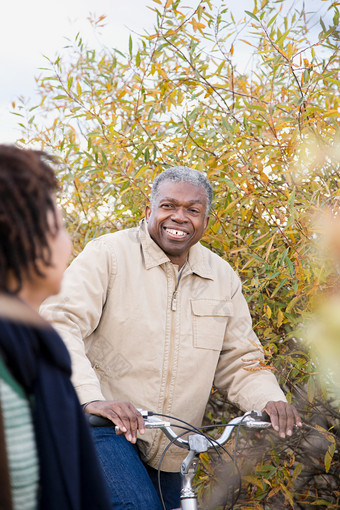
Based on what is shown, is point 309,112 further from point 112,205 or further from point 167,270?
point 112,205

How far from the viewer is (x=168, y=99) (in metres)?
3.29

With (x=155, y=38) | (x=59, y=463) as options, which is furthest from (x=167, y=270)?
(x=59, y=463)

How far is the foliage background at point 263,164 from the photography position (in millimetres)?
2660

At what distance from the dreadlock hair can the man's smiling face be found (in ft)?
5.26

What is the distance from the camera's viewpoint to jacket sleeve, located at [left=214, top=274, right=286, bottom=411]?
2.68m

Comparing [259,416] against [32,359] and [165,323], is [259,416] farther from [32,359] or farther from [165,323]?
[32,359]

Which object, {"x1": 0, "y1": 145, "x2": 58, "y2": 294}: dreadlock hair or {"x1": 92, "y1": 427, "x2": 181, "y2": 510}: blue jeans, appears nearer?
{"x1": 0, "y1": 145, "x2": 58, "y2": 294}: dreadlock hair

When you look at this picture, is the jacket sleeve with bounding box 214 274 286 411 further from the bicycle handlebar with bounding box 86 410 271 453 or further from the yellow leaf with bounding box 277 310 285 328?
the bicycle handlebar with bounding box 86 410 271 453

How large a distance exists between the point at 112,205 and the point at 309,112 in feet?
5.80

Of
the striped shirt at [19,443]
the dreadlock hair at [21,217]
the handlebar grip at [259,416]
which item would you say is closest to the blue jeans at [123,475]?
the handlebar grip at [259,416]

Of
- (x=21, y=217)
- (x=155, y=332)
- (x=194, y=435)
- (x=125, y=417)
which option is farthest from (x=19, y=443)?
(x=155, y=332)

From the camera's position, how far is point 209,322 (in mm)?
2828

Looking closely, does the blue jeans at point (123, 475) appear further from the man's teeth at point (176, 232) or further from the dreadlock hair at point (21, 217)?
the dreadlock hair at point (21, 217)

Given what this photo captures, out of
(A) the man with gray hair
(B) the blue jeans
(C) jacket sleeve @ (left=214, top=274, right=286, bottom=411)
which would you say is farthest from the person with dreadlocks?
(C) jacket sleeve @ (left=214, top=274, right=286, bottom=411)
